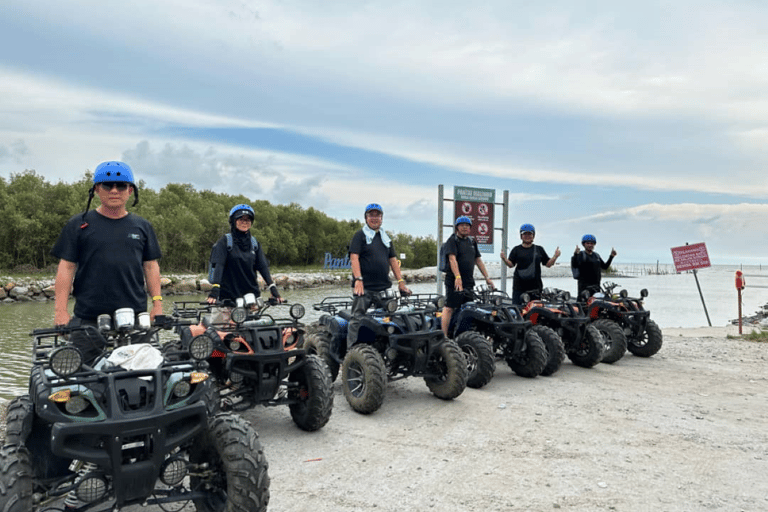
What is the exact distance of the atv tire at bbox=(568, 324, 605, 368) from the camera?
28.5 ft

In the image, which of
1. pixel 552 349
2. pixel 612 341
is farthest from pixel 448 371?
pixel 612 341

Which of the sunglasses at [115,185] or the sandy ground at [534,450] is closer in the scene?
the sunglasses at [115,185]

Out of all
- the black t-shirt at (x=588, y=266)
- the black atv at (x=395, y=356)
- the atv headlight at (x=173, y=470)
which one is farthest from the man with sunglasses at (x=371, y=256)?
the black t-shirt at (x=588, y=266)

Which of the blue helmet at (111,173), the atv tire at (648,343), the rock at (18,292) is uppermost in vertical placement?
the blue helmet at (111,173)

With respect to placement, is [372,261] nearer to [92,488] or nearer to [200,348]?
[200,348]

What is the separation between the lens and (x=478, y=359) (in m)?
7.11

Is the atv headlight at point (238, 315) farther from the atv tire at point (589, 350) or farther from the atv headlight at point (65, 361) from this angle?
the atv tire at point (589, 350)

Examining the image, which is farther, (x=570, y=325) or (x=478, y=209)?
(x=478, y=209)

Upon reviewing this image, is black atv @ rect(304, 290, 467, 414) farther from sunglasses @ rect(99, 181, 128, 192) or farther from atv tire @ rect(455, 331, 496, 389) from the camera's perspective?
sunglasses @ rect(99, 181, 128, 192)

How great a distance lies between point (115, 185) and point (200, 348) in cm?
126

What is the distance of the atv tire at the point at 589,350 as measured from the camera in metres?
8.70

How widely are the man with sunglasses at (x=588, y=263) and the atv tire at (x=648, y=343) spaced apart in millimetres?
1138

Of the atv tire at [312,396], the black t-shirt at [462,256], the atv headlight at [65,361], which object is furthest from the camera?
the black t-shirt at [462,256]

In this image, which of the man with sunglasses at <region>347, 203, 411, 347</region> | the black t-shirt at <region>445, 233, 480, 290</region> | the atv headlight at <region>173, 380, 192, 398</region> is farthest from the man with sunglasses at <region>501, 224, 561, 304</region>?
the atv headlight at <region>173, 380, 192, 398</region>
